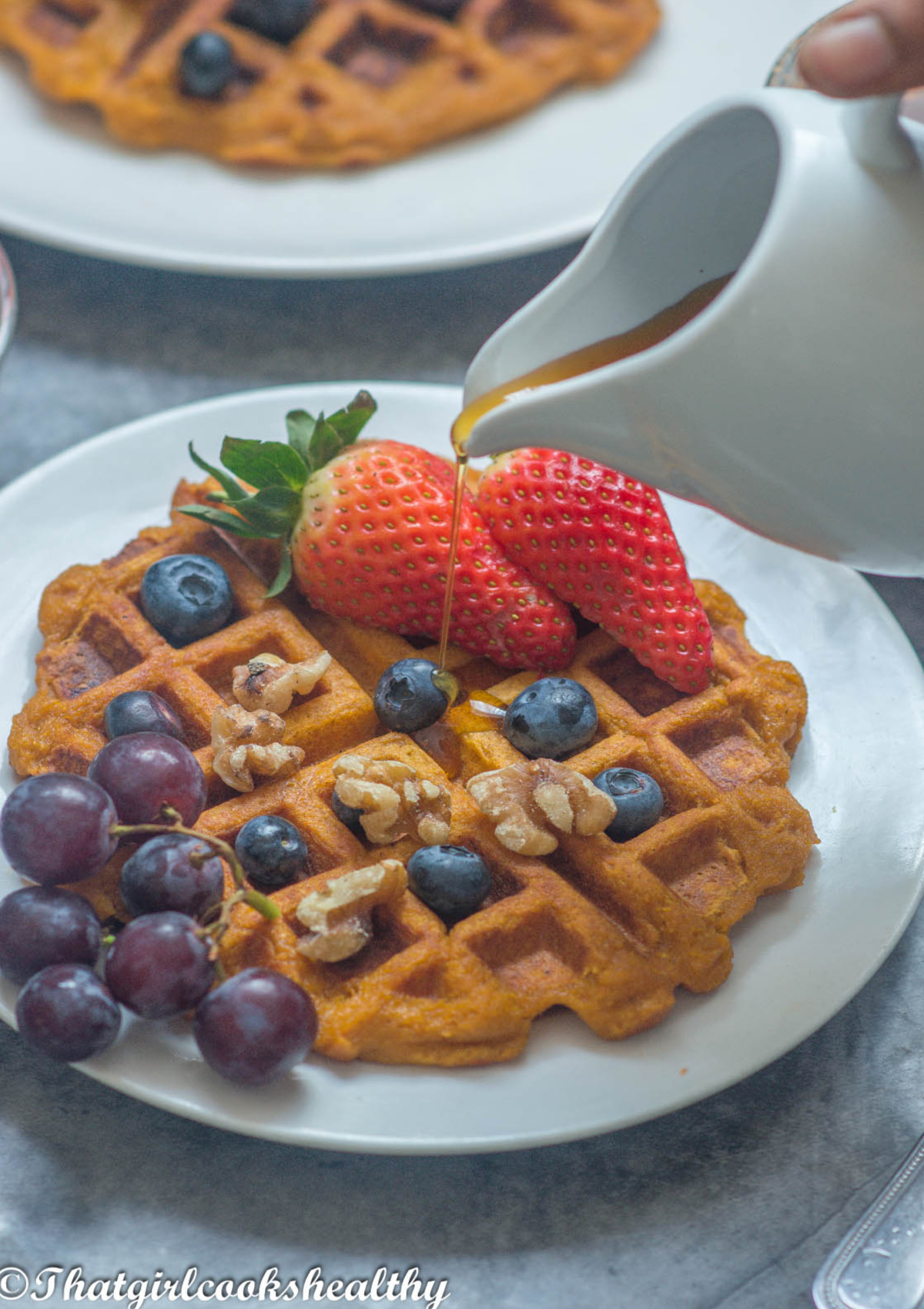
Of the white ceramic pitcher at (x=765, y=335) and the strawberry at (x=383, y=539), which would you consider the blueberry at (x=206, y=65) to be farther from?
the white ceramic pitcher at (x=765, y=335)

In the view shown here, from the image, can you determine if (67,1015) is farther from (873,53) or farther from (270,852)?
(873,53)

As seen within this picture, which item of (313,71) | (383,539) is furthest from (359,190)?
(383,539)

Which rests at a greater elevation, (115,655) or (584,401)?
(584,401)

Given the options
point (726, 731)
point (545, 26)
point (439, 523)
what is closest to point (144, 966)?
point (439, 523)

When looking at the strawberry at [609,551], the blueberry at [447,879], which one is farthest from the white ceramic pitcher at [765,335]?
the blueberry at [447,879]

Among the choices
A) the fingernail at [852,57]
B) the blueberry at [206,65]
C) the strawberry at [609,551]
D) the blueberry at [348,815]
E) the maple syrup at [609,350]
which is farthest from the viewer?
the blueberry at [206,65]

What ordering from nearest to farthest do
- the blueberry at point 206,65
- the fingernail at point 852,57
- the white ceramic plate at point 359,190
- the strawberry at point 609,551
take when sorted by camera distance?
the fingernail at point 852,57 → the strawberry at point 609,551 → the white ceramic plate at point 359,190 → the blueberry at point 206,65

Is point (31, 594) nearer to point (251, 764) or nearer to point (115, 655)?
point (115, 655)
